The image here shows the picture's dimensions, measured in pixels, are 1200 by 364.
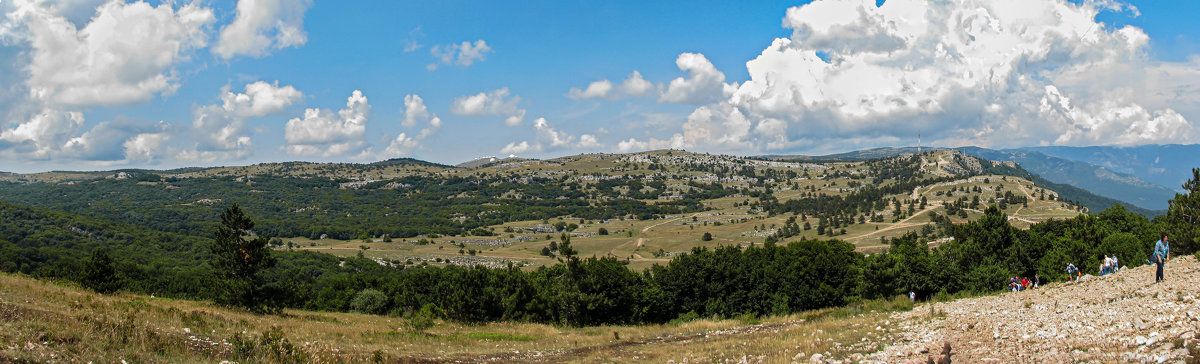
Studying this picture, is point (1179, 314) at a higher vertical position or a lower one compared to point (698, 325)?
higher

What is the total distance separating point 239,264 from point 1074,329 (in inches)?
1701

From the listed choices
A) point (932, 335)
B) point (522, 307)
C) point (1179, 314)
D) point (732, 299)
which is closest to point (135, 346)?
point (932, 335)

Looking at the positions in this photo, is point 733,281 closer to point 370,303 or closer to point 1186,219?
point 1186,219

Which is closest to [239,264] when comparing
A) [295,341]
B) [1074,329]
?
[295,341]

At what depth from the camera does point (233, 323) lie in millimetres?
23594

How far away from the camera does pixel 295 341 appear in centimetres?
1978

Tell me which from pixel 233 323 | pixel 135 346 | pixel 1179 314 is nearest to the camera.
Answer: pixel 135 346

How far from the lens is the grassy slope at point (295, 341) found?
Answer: 11399 millimetres

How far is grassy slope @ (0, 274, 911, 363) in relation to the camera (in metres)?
11.4

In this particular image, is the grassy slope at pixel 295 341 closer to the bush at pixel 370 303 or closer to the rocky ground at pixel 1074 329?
the rocky ground at pixel 1074 329

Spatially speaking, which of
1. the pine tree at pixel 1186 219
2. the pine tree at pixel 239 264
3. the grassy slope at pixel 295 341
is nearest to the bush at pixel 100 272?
the pine tree at pixel 239 264

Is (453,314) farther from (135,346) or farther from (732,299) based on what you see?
(135,346)

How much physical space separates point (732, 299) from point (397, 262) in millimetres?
116463

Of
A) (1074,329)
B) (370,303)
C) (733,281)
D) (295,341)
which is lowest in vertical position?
(370,303)
